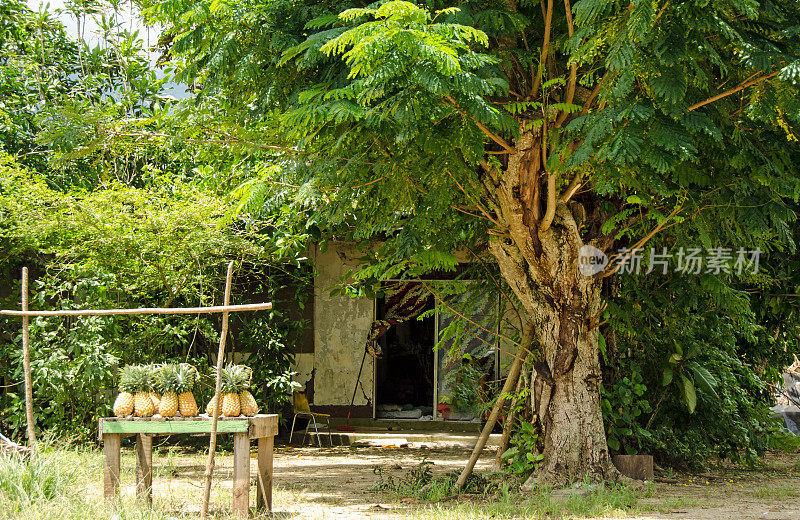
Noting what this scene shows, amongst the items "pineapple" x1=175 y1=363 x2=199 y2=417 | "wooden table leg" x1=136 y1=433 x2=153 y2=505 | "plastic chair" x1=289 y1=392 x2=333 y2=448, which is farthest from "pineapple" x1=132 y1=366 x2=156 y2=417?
"plastic chair" x1=289 y1=392 x2=333 y2=448

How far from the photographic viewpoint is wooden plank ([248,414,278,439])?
5.93 metres

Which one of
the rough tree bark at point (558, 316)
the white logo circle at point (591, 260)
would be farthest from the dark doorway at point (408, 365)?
the white logo circle at point (591, 260)

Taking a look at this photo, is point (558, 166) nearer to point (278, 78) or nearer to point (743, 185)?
point (743, 185)

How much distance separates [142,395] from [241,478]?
1057mm

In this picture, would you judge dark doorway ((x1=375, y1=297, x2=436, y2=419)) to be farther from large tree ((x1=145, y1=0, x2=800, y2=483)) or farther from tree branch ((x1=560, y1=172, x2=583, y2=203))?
tree branch ((x1=560, y1=172, x2=583, y2=203))

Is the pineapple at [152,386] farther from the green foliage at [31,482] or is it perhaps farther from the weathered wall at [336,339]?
the weathered wall at [336,339]

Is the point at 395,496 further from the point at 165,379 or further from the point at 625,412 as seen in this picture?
the point at 625,412

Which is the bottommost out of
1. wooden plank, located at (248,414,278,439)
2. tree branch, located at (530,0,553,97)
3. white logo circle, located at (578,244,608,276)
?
wooden plank, located at (248,414,278,439)

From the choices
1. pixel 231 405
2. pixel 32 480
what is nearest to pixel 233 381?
pixel 231 405

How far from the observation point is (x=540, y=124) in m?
6.14

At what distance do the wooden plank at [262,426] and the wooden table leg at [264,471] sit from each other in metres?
0.06

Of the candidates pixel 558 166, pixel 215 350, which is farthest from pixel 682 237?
pixel 215 350

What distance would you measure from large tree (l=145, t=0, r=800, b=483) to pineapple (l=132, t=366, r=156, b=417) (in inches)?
80.0

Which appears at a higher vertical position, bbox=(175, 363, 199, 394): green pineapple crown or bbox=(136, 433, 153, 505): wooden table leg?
bbox=(175, 363, 199, 394): green pineapple crown
